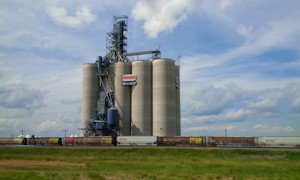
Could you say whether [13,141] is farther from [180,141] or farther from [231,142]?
[231,142]

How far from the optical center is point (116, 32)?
104 metres

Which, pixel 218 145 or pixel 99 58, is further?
pixel 99 58

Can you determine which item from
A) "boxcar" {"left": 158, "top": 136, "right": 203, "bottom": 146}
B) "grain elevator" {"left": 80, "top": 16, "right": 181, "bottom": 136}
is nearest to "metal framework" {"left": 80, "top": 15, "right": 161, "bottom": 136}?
"grain elevator" {"left": 80, "top": 16, "right": 181, "bottom": 136}

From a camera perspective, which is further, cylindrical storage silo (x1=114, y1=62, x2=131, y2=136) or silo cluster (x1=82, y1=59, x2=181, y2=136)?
cylindrical storage silo (x1=114, y1=62, x2=131, y2=136)

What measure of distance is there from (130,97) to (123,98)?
2636 mm

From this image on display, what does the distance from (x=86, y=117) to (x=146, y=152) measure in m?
51.2

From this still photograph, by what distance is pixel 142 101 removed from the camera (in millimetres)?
86500

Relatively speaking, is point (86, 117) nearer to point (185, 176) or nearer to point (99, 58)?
point (99, 58)

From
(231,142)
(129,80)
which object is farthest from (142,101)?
(231,142)

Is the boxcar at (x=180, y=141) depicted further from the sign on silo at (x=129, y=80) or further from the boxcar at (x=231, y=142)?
the sign on silo at (x=129, y=80)

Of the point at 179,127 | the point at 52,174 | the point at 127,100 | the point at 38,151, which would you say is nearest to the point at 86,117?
the point at 127,100

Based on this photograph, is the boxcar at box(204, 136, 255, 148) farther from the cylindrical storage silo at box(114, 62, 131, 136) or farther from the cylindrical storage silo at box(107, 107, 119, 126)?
the cylindrical storage silo at box(114, 62, 131, 136)

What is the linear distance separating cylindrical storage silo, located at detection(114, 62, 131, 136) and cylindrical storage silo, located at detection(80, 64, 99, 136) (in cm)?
966

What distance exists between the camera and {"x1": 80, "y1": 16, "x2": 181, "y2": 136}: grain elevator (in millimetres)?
83750
